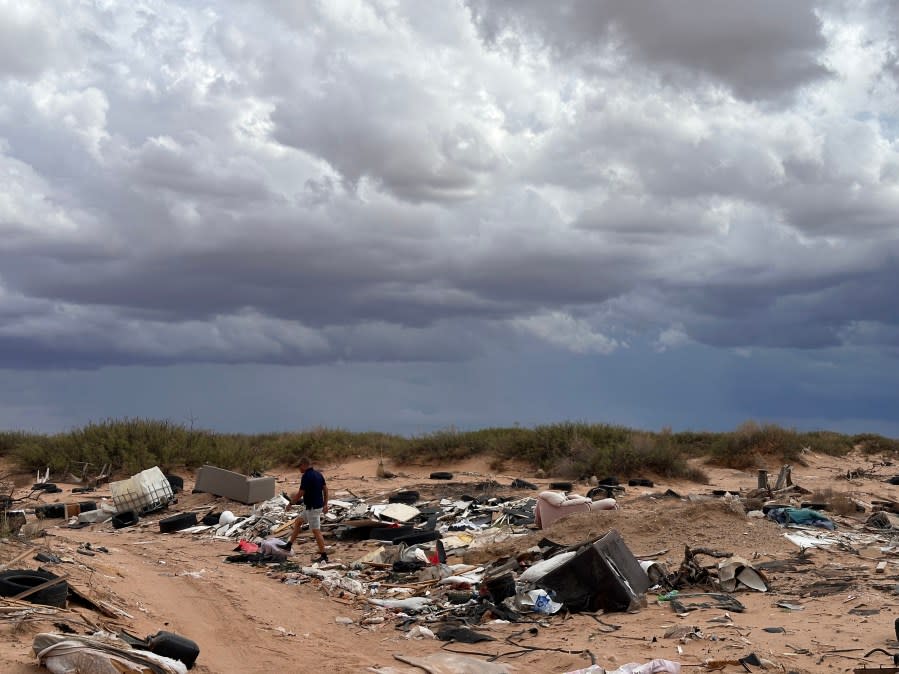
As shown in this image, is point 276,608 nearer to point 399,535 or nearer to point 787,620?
point 399,535

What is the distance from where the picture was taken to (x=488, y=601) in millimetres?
9797

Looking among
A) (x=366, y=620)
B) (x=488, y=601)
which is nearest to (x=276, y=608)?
(x=366, y=620)

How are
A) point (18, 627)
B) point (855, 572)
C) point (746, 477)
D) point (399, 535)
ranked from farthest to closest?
point (746, 477) → point (399, 535) → point (855, 572) → point (18, 627)

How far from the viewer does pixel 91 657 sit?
5715 mm

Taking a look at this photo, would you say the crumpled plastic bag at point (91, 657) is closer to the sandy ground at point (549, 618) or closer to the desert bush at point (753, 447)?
the sandy ground at point (549, 618)

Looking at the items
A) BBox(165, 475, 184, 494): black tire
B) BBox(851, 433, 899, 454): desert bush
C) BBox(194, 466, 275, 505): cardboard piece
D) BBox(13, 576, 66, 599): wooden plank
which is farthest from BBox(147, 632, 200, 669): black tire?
BBox(851, 433, 899, 454): desert bush

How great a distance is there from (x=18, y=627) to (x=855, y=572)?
9.23 metres

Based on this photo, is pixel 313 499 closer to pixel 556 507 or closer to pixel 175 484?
pixel 556 507

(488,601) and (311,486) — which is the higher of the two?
(311,486)

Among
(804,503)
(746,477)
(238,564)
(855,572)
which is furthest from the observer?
(746,477)

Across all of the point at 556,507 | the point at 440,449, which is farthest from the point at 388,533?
the point at 440,449

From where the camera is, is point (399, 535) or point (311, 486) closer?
point (311, 486)

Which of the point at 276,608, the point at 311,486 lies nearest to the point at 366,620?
the point at 276,608

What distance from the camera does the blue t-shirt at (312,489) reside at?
13367 millimetres
